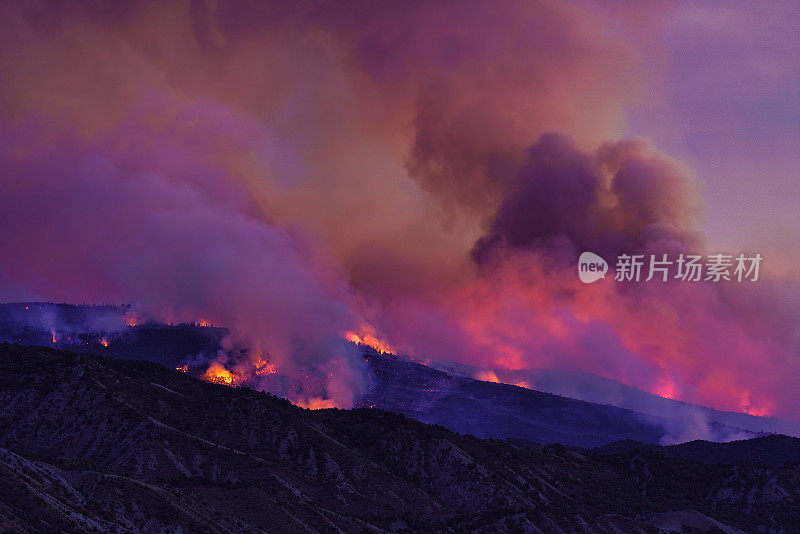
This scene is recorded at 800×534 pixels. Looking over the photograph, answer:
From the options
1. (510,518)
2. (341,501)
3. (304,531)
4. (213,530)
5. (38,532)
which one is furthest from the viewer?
(341,501)

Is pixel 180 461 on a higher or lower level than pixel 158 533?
higher

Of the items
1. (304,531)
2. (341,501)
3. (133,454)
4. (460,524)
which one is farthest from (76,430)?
(460,524)

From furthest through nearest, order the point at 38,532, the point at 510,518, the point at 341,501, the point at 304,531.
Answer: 1. the point at 341,501
2. the point at 510,518
3. the point at 304,531
4. the point at 38,532

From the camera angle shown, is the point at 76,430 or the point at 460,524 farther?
the point at 76,430

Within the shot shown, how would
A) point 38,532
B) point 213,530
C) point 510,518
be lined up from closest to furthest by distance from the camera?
point 38,532 < point 213,530 < point 510,518

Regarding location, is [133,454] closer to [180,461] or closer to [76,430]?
[180,461]

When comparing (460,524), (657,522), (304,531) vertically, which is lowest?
(304,531)

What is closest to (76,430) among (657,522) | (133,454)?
(133,454)

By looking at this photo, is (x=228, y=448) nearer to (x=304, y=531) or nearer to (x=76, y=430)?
(x=76, y=430)

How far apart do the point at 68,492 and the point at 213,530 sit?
22783 millimetres

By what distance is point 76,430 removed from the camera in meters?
198

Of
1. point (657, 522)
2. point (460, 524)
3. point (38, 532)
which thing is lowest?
point (38, 532)

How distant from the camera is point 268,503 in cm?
15388

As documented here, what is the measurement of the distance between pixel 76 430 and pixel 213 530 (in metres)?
80.0
